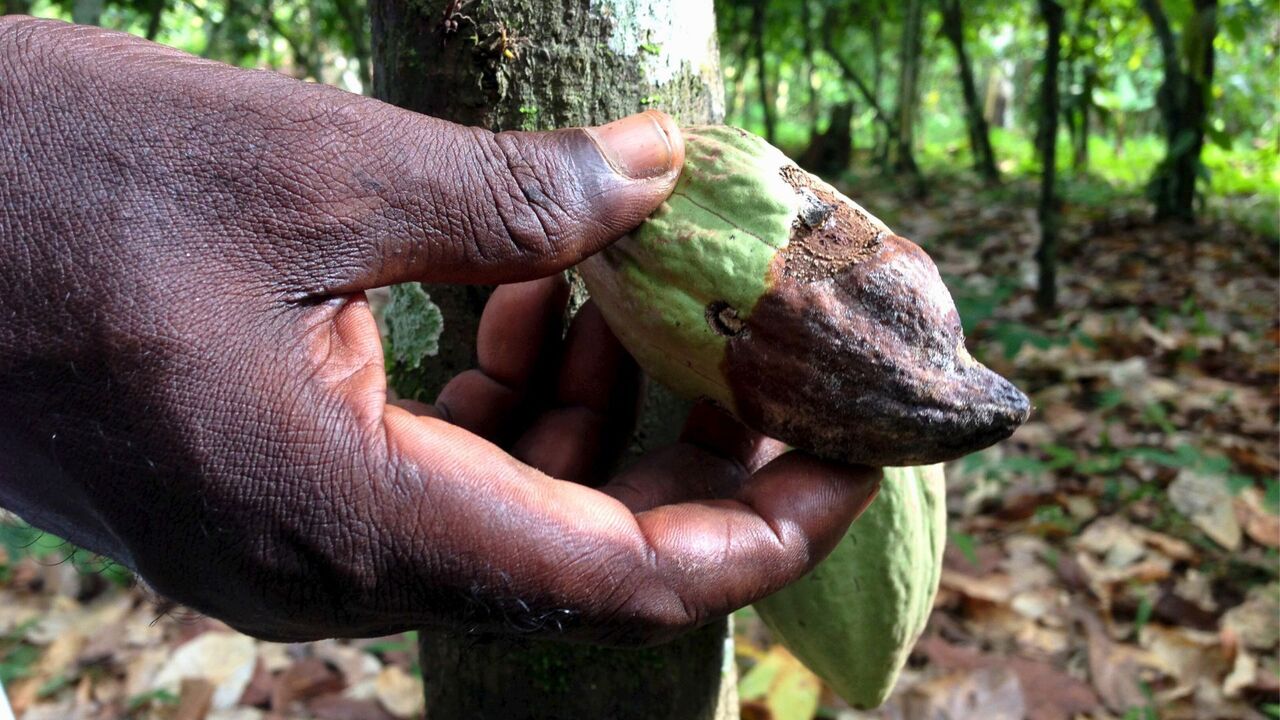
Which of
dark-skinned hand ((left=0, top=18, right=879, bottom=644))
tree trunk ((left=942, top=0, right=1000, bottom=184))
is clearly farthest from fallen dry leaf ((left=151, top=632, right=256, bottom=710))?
tree trunk ((left=942, top=0, right=1000, bottom=184))

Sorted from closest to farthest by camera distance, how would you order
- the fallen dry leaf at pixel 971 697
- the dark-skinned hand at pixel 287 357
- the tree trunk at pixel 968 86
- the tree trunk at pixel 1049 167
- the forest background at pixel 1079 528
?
the dark-skinned hand at pixel 287 357 → the fallen dry leaf at pixel 971 697 → the forest background at pixel 1079 528 → the tree trunk at pixel 1049 167 → the tree trunk at pixel 968 86

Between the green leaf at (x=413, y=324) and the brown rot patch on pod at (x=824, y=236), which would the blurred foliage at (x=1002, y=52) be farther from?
the brown rot patch on pod at (x=824, y=236)

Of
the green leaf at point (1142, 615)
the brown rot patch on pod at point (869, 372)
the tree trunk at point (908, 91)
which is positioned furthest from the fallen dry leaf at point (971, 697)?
the tree trunk at point (908, 91)

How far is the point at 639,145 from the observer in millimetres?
853

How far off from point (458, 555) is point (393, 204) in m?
0.28

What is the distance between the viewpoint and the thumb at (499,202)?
78 cm

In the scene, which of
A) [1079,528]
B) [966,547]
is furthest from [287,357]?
[1079,528]

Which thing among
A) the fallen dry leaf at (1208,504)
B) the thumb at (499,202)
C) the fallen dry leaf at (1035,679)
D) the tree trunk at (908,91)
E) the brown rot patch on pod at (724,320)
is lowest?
the fallen dry leaf at (1035,679)

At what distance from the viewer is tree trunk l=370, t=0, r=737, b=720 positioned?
39.3 inches

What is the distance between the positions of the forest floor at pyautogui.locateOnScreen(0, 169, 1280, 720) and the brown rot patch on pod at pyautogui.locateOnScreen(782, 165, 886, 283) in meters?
1.07

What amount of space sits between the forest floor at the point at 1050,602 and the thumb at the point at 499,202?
880 mm

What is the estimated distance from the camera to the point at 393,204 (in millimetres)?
778

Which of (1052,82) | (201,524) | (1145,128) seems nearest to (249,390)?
(201,524)

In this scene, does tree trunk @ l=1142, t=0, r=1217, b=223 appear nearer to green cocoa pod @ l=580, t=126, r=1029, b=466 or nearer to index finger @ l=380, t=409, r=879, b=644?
green cocoa pod @ l=580, t=126, r=1029, b=466
